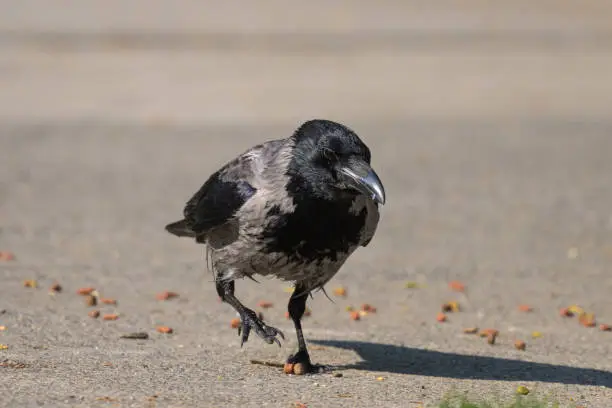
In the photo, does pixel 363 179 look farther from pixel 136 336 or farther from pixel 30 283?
pixel 30 283

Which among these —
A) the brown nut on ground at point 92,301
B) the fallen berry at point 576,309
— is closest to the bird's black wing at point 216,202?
the brown nut on ground at point 92,301

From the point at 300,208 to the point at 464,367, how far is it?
1.71 m

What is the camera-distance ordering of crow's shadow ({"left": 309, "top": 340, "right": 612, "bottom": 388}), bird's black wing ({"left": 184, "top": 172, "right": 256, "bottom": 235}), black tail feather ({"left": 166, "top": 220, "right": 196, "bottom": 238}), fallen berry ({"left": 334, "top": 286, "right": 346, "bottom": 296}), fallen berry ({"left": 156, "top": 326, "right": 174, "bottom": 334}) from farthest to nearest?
fallen berry ({"left": 334, "top": 286, "right": 346, "bottom": 296}) → fallen berry ({"left": 156, "top": 326, "right": 174, "bottom": 334}) → black tail feather ({"left": 166, "top": 220, "right": 196, "bottom": 238}) → crow's shadow ({"left": 309, "top": 340, "right": 612, "bottom": 388}) → bird's black wing ({"left": 184, "top": 172, "right": 256, "bottom": 235})

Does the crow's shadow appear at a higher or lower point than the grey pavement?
lower

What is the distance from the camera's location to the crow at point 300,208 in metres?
6.90

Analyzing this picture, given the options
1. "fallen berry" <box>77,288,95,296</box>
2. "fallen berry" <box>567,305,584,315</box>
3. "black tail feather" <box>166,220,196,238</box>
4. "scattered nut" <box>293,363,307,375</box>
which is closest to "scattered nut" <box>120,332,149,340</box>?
"black tail feather" <box>166,220,196,238</box>

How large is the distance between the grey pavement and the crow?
26.0 inches

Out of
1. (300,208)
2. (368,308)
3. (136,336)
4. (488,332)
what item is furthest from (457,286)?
(300,208)

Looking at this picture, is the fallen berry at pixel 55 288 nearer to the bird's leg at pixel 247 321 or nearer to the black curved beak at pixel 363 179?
the bird's leg at pixel 247 321

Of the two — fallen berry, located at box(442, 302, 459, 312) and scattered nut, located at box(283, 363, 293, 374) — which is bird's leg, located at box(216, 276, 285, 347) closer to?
scattered nut, located at box(283, 363, 293, 374)

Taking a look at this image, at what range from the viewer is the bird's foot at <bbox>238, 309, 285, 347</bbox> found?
24.1 feet

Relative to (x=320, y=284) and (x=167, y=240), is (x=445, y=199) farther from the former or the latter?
(x=320, y=284)

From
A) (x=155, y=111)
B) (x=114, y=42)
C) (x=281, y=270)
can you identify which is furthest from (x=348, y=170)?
(x=114, y=42)

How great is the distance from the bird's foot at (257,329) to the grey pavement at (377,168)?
213 mm
